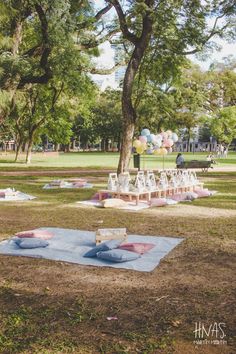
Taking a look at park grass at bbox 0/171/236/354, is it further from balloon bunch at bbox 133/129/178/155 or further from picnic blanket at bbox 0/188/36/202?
balloon bunch at bbox 133/129/178/155

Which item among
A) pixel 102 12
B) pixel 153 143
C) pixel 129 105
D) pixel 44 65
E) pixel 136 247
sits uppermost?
pixel 102 12

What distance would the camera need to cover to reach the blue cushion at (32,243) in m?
7.52

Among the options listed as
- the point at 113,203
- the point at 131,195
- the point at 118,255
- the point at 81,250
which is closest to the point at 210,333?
the point at 118,255

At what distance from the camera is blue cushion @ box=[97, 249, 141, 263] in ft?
21.9

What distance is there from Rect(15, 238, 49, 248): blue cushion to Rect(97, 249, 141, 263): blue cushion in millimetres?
1256

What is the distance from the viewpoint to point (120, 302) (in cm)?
509

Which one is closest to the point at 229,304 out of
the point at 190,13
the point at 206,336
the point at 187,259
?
the point at 206,336

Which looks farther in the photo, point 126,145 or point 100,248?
point 126,145

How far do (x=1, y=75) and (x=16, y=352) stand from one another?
1543 centimetres

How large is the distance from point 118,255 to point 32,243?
→ 1.77 meters

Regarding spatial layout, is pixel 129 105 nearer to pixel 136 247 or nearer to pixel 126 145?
pixel 126 145

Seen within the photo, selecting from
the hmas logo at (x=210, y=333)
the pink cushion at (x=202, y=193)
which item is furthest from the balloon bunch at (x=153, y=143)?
the hmas logo at (x=210, y=333)

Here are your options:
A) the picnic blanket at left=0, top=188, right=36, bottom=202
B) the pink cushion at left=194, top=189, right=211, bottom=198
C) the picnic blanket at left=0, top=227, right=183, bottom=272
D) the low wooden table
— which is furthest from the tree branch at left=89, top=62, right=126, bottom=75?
the picnic blanket at left=0, top=227, right=183, bottom=272

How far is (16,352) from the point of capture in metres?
3.85
